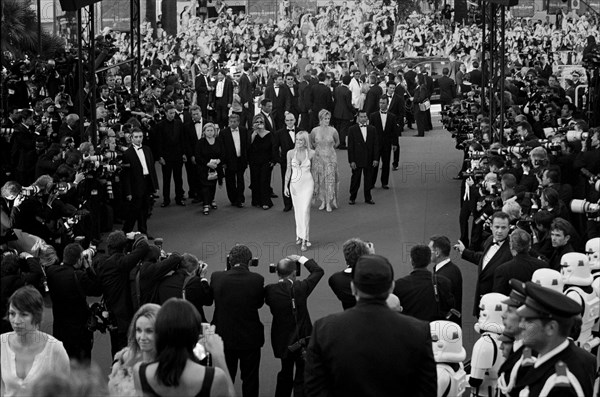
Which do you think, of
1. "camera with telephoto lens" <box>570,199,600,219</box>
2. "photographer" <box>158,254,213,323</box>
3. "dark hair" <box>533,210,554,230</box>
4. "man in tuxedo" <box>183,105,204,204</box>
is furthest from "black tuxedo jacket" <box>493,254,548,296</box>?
"man in tuxedo" <box>183,105,204,204</box>

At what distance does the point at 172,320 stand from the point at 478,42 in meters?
37.2

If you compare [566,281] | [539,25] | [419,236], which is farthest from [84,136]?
[539,25]

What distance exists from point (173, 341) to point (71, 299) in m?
4.92

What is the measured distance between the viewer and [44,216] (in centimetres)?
1352

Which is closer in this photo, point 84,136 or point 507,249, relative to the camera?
point 507,249

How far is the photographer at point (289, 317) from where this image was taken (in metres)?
10.1

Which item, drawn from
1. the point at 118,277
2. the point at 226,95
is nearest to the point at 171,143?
the point at 226,95

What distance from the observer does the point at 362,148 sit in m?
19.1

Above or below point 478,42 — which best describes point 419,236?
below

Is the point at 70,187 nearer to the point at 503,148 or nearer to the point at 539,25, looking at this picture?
the point at 503,148

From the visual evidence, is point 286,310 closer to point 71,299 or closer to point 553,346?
point 71,299

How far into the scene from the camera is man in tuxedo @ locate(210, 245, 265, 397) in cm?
1011

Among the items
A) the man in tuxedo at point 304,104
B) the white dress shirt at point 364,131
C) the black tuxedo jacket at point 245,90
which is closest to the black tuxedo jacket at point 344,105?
the man in tuxedo at point 304,104

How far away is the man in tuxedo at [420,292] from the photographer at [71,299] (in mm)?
2644
